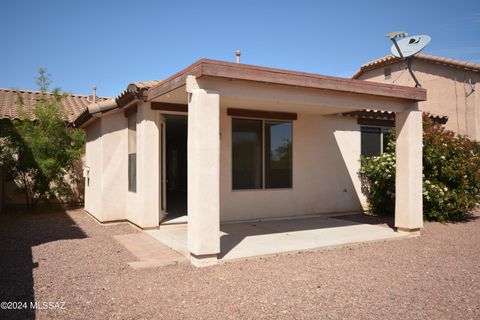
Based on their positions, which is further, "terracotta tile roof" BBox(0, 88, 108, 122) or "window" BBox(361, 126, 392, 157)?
"terracotta tile roof" BBox(0, 88, 108, 122)

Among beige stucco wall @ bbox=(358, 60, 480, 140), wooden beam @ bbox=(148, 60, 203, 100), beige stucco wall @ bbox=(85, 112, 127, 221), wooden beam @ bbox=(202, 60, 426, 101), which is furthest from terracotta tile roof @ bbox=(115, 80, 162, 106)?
beige stucco wall @ bbox=(358, 60, 480, 140)

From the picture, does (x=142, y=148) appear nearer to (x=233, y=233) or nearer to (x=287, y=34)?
(x=233, y=233)

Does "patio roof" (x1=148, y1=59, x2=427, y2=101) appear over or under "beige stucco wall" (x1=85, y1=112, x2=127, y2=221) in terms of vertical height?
over

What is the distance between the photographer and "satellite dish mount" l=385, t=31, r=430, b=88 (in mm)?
9117

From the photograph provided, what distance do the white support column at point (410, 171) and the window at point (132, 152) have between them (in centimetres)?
591

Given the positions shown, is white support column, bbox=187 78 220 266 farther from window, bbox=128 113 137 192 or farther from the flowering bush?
the flowering bush

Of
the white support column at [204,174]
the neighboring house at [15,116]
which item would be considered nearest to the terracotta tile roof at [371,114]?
the white support column at [204,174]

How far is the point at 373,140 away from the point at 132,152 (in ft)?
23.4

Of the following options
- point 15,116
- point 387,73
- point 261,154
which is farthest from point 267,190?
point 387,73

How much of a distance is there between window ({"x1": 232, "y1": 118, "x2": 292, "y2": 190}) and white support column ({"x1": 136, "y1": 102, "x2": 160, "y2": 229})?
A: 1957 mm

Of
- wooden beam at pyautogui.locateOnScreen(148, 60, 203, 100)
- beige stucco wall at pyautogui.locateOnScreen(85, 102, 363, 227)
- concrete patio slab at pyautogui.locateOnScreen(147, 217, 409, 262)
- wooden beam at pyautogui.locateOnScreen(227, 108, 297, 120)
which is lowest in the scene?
concrete patio slab at pyautogui.locateOnScreen(147, 217, 409, 262)

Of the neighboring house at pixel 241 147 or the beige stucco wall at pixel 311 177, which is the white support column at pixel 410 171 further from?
the beige stucco wall at pixel 311 177

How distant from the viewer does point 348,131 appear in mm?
11352

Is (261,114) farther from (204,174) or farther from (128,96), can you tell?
(204,174)
